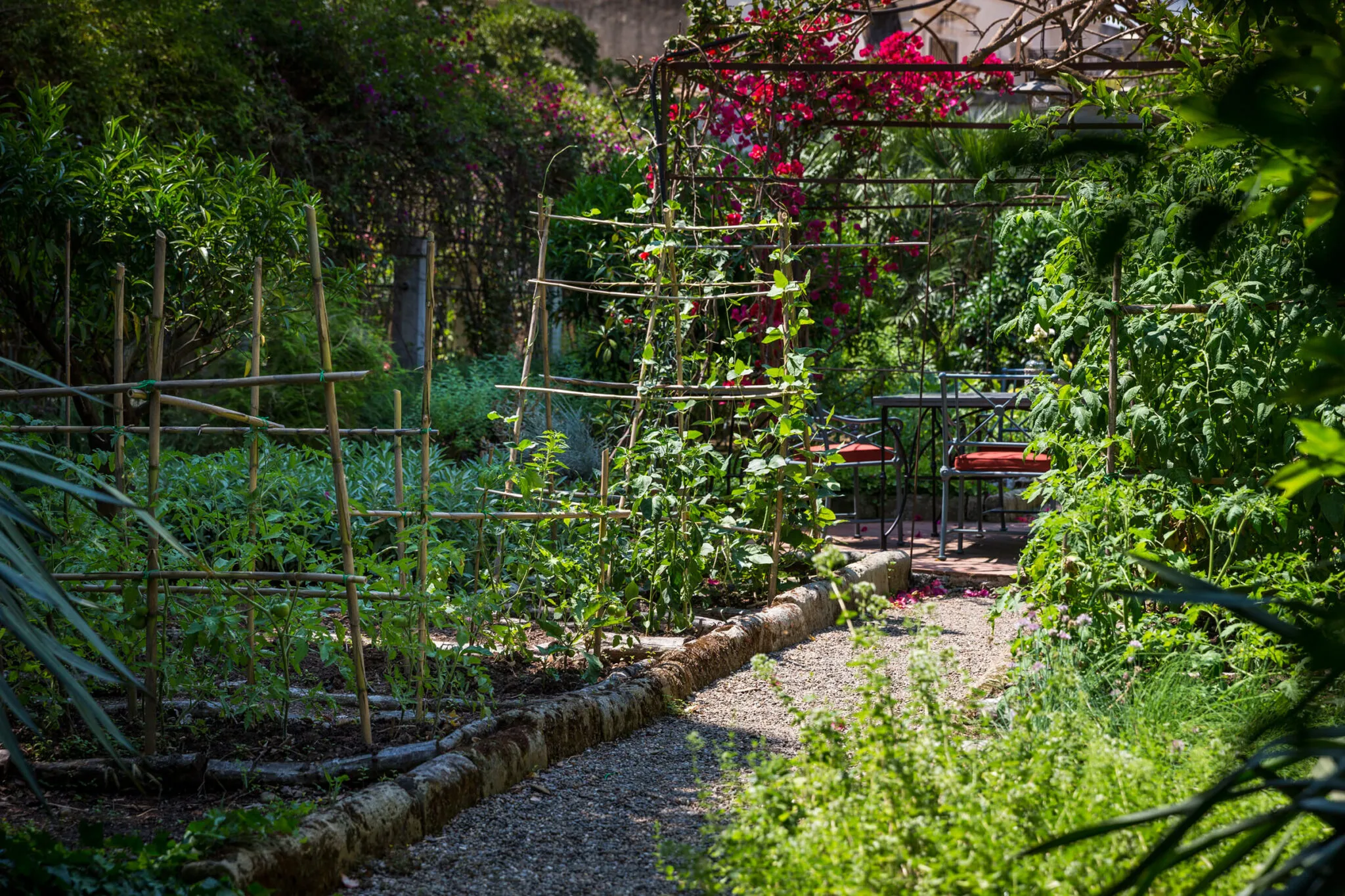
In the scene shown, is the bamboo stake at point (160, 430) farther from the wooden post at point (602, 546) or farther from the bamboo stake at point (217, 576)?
the wooden post at point (602, 546)

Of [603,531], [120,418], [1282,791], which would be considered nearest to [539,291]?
[603,531]

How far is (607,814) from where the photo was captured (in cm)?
286

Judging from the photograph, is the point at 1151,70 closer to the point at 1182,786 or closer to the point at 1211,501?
the point at 1211,501

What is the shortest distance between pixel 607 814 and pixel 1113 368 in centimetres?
203

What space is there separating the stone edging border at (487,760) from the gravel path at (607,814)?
0.04 metres

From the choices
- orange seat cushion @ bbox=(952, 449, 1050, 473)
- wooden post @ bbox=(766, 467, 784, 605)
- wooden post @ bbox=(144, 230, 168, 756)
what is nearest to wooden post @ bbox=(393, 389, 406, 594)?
wooden post @ bbox=(144, 230, 168, 756)

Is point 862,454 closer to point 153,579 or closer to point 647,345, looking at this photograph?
point 647,345

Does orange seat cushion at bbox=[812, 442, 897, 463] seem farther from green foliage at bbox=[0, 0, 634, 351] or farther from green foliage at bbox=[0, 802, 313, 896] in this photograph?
green foliage at bbox=[0, 802, 313, 896]

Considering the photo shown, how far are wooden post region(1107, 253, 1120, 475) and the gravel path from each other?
36.9 inches

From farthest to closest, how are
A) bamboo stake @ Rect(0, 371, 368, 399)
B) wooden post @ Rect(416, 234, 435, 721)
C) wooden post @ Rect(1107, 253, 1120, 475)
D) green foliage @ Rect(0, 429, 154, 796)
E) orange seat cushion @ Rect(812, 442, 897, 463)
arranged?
orange seat cushion @ Rect(812, 442, 897, 463) → wooden post @ Rect(1107, 253, 1120, 475) → wooden post @ Rect(416, 234, 435, 721) → bamboo stake @ Rect(0, 371, 368, 399) → green foliage @ Rect(0, 429, 154, 796)

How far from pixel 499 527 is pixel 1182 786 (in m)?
2.41

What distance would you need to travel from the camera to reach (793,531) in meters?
5.06

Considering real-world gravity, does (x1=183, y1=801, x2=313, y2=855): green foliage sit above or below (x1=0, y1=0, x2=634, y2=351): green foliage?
below

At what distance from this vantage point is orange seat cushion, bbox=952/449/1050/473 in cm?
588
